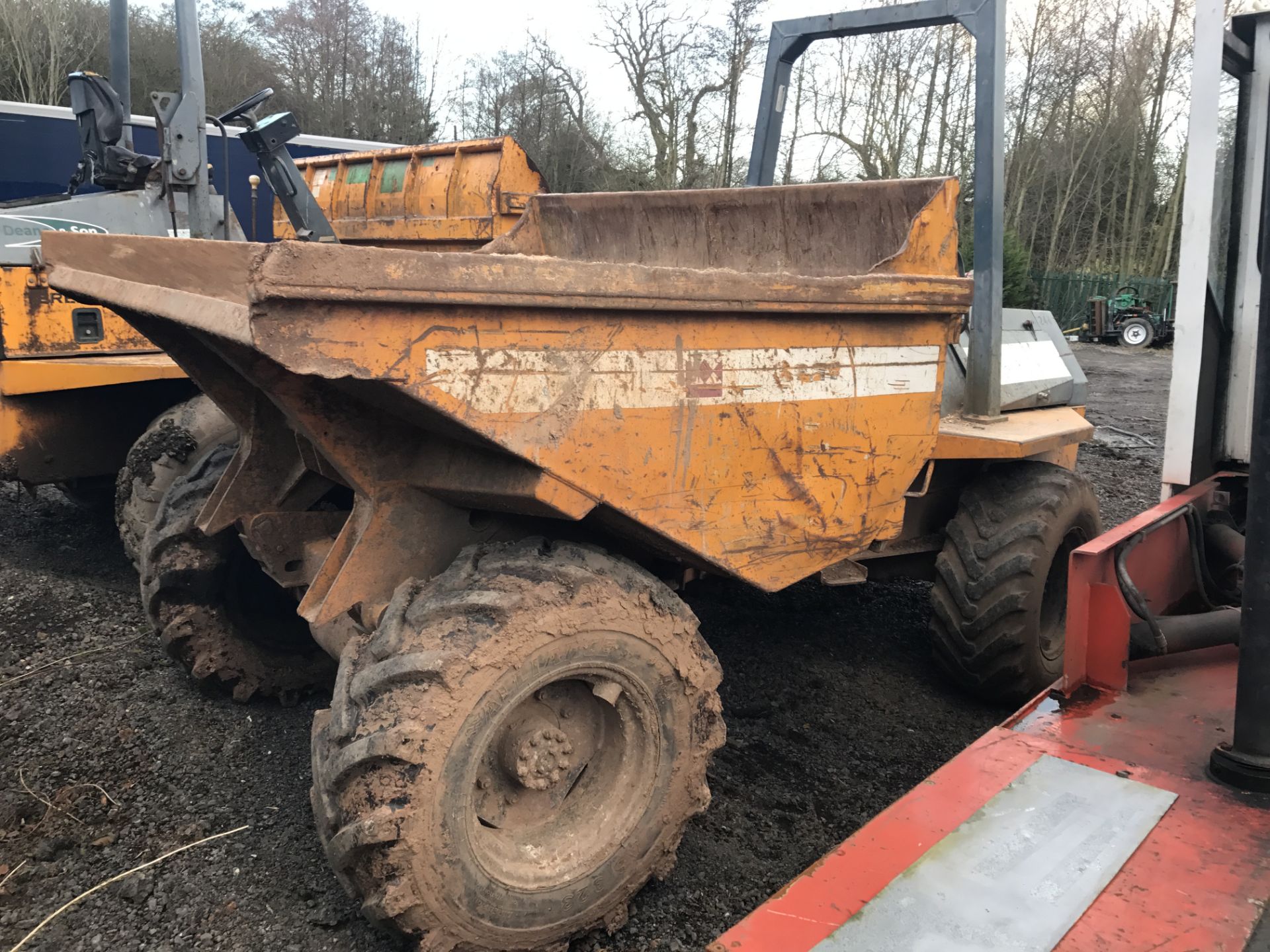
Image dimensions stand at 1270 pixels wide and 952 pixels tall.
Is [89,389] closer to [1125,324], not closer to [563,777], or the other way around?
[563,777]

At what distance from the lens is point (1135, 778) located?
2146 millimetres

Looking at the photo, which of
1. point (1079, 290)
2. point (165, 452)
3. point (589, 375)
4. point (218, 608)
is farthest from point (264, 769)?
point (1079, 290)

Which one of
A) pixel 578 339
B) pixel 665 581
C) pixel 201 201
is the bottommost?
pixel 665 581

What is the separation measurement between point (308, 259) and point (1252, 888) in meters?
1.99

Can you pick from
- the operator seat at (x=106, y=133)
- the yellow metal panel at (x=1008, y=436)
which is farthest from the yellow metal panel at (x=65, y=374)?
the yellow metal panel at (x=1008, y=436)

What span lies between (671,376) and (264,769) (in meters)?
1.90

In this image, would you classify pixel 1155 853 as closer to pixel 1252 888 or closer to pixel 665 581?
pixel 1252 888

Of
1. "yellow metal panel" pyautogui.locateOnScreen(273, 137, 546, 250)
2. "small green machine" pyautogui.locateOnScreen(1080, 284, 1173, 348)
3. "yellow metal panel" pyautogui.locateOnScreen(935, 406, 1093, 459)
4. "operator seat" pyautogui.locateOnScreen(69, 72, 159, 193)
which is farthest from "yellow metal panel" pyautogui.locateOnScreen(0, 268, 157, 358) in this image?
"small green machine" pyautogui.locateOnScreen(1080, 284, 1173, 348)

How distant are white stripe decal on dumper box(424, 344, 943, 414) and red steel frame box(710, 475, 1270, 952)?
703 millimetres

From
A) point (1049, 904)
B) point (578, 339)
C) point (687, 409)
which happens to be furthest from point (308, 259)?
point (1049, 904)

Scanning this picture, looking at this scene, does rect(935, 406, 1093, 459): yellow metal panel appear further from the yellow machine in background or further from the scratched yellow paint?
the yellow machine in background

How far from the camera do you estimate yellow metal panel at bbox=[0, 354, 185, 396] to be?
14.4 feet

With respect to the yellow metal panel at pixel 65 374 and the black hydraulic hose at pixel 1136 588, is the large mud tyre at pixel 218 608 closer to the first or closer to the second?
the yellow metal panel at pixel 65 374

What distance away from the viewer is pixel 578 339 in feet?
6.73
